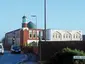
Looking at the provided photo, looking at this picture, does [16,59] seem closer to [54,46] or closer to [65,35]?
[54,46]

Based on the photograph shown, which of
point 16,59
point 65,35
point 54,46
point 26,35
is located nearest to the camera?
point 54,46

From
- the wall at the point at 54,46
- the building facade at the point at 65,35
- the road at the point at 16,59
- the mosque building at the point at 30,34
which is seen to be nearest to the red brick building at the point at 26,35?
the mosque building at the point at 30,34

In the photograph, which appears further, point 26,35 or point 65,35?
point 65,35

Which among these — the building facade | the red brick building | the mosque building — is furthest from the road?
the building facade

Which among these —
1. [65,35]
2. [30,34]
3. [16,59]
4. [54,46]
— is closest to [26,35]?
[30,34]

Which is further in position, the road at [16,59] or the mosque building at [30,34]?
the mosque building at [30,34]

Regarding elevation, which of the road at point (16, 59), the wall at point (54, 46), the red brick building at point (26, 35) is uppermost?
the red brick building at point (26, 35)

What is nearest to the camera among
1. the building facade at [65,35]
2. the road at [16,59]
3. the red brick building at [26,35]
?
the road at [16,59]

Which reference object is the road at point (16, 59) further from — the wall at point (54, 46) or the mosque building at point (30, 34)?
the mosque building at point (30, 34)

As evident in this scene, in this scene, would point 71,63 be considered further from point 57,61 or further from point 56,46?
point 56,46

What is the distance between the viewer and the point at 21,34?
94.6 metres

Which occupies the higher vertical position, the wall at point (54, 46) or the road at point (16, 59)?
the wall at point (54, 46)

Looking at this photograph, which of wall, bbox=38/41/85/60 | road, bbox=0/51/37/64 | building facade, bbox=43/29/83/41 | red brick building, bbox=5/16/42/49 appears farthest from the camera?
building facade, bbox=43/29/83/41

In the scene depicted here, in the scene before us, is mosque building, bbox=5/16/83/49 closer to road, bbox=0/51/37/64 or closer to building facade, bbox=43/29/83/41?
building facade, bbox=43/29/83/41
